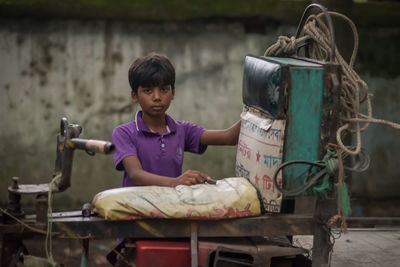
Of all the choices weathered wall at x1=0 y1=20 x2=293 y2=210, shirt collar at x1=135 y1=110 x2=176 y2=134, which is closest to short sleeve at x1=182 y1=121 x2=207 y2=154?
shirt collar at x1=135 y1=110 x2=176 y2=134

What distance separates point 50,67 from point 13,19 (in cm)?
54

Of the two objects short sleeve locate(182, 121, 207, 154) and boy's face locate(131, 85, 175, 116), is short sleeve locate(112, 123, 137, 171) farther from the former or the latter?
short sleeve locate(182, 121, 207, 154)

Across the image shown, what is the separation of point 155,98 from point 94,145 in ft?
2.22

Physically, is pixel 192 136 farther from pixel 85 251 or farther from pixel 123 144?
pixel 85 251

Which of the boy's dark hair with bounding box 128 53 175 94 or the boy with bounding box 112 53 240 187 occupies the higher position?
the boy's dark hair with bounding box 128 53 175 94

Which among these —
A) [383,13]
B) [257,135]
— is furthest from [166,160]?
[383,13]

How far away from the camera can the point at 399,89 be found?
6402 mm

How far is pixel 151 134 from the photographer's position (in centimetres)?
336

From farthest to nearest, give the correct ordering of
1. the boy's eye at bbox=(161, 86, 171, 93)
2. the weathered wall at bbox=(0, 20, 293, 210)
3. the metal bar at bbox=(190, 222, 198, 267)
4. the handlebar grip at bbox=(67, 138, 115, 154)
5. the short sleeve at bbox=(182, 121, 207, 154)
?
the weathered wall at bbox=(0, 20, 293, 210), the short sleeve at bbox=(182, 121, 207, 154), the boy's eye at bbox=(161, 86, 171, 93), the metal bar at bbox=(190, 222, 198, 267), the handlebar grip at bbox=(67, 138, 115, 154)

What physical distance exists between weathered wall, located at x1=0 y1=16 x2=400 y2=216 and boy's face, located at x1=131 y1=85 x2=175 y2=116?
2.77 m

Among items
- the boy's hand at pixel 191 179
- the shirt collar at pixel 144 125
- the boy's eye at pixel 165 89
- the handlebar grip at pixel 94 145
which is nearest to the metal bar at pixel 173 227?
the boy's hand at pixel 191 179

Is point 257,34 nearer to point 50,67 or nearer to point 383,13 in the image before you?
point 383,13

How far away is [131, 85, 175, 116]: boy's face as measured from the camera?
128 inches

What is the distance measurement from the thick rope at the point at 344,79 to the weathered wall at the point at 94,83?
2.65 meters
